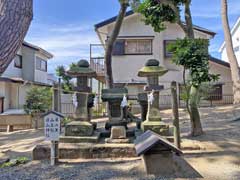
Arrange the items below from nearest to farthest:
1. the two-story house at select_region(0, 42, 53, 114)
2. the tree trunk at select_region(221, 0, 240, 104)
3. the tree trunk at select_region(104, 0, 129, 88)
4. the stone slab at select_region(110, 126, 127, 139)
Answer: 1. the stone slab at select_region(110, 126, 127, 139)
2. the tree trunk at select_region(104, 0, 129, 88)
3. the tree trunk at select_region(221, 0, 240, 104)
4. the two-story house at select_region(0, 42, 53, 114)

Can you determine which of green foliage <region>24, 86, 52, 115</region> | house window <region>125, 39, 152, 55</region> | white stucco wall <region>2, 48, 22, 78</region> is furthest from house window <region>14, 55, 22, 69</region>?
house window <region>125, 39, 152, 55</region>

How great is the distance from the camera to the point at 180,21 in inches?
350

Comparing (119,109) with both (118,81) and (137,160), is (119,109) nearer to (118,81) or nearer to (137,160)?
(137,160)

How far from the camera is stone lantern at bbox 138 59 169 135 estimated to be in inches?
297

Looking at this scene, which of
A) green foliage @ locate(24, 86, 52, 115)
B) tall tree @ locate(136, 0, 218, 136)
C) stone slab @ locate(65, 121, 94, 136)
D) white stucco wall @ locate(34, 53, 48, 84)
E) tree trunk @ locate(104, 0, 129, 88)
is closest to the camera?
stone slab @ locate(65, 121, 94, 136)

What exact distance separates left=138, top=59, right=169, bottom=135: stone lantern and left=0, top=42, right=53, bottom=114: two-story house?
13858mm

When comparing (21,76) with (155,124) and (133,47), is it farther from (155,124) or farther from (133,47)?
(155,124)

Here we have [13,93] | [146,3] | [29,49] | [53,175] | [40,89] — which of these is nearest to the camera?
[53,175]

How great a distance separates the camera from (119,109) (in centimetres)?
841

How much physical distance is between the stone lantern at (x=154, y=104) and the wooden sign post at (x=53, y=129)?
252 cm

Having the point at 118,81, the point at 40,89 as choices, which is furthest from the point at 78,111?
the point at 118,81

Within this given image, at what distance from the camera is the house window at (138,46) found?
67.0 ft

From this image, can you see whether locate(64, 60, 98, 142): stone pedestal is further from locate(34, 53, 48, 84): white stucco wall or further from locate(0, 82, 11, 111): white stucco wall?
locate(34, 53, 48, 84): white stucco wall

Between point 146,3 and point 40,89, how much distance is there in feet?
29.2
